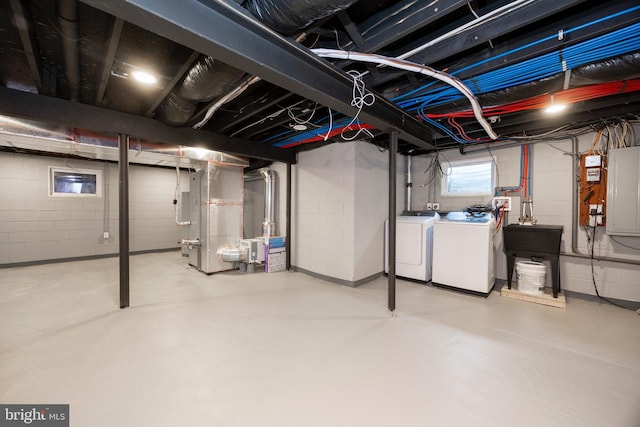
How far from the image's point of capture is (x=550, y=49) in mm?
1689

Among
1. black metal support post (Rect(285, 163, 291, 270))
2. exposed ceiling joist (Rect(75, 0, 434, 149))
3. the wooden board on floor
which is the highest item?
exposed ceiling joist (Rect(75, 0, 434, 149))

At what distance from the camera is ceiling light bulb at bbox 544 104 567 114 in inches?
98.4

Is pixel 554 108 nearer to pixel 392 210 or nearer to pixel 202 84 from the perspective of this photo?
pixel 392 210

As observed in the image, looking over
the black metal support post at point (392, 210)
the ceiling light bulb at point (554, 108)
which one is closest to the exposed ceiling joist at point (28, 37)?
the black metal support post at point (392, 210)

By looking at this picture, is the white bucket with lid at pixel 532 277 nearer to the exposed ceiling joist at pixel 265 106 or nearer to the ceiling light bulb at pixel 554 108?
the ceiling light bulb at pixel 554 108

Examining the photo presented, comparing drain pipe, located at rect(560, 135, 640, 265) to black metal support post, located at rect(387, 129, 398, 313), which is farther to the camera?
drain pipe, located at rect(560, 135, 640, 265)

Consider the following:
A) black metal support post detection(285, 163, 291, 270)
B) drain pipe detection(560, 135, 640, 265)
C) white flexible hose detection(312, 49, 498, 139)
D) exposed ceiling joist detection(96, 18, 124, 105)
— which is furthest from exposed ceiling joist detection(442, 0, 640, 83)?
black metal support post detection(285, 163, 291, 270)

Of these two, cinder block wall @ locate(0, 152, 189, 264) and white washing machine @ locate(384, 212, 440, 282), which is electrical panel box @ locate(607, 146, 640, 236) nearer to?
white washing machine @ locate(384, 212, 440, 282)

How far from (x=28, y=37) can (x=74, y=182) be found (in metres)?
4.88

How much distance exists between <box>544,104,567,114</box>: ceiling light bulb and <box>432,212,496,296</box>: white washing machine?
1.39 m

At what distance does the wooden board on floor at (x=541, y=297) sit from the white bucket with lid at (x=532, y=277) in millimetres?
61

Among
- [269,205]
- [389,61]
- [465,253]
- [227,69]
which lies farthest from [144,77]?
[465,253]

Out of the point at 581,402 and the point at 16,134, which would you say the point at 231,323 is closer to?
the point at 581,402

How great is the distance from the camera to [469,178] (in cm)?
415
